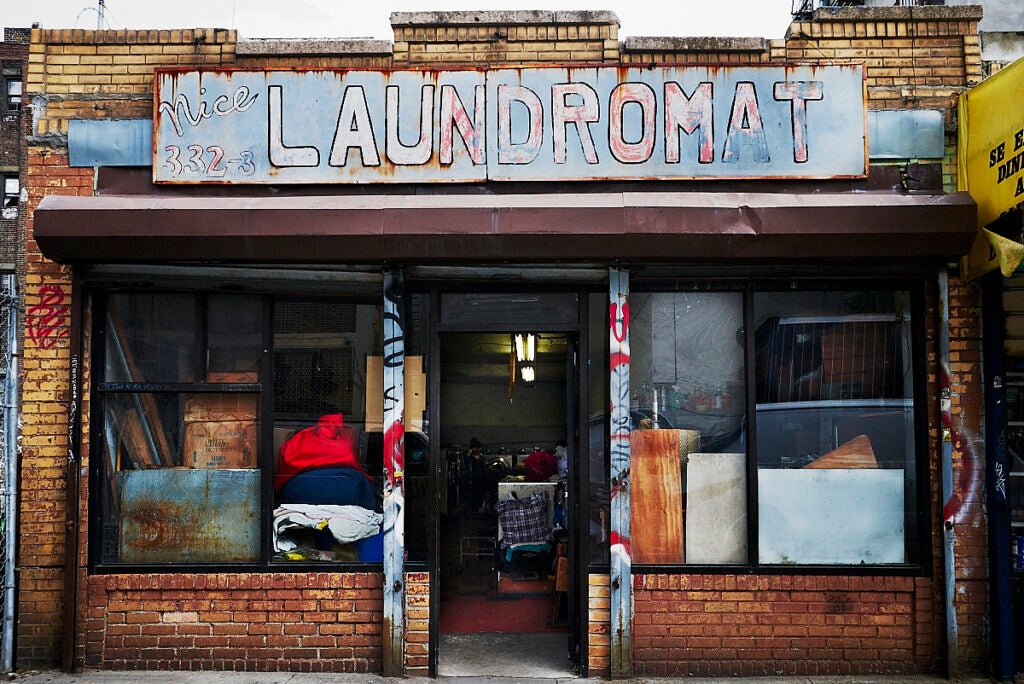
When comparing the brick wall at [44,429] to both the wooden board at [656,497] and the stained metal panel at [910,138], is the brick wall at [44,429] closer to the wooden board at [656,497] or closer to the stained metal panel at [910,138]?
the wooden board at [656,497]

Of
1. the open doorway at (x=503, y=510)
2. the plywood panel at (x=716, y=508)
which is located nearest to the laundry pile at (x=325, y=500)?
the open doorway at (x=503, y=510)

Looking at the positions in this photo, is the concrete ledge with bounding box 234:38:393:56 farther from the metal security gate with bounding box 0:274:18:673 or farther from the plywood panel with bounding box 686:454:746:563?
Result: the plywood panel with bounding box 686:454:746:563

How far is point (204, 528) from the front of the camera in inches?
266

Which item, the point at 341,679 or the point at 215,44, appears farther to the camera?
the point at 215,44

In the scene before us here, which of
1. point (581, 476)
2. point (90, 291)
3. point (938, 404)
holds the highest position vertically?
point (90, 291)

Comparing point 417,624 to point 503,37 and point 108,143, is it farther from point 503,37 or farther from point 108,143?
point 503,37

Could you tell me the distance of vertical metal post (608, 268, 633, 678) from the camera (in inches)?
253

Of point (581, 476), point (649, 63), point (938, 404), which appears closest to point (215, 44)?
point (649, 63)

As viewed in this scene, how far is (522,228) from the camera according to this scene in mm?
6309

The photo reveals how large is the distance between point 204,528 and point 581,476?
299cm

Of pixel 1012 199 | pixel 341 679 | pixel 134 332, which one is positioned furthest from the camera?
pixel 134 332

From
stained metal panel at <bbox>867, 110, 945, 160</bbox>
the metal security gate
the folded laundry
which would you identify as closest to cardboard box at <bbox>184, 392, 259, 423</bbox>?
the folded laundry

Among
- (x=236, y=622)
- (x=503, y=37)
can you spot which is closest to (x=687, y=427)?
(x=503, y=37)

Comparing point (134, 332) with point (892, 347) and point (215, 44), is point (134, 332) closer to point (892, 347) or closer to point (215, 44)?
point (215, 44)
